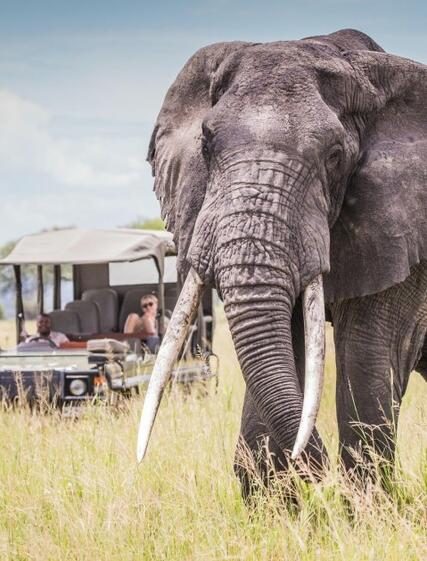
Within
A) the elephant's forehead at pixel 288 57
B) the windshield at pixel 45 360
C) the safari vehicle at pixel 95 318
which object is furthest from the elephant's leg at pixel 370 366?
the windshield at pixel 45 360

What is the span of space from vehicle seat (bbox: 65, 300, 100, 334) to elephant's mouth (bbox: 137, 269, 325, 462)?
725 cm

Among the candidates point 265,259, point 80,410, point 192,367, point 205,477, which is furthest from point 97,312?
point 265,259

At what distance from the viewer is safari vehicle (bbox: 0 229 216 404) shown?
9602 millimetres

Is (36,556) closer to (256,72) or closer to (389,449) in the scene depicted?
(389,449)

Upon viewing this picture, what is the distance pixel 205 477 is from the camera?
20.6 feet

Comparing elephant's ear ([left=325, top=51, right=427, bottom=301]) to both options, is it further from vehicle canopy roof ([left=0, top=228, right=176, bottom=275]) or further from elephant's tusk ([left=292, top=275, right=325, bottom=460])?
vehicle canopy roof ([left=0, top=228, right=176, bottom=275])

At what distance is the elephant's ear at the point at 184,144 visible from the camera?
17.7 ft

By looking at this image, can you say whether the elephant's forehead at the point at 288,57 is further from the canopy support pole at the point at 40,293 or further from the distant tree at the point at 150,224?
the distant tree at the point at 150,224

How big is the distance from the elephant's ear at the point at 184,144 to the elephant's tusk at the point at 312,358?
0.76 metres

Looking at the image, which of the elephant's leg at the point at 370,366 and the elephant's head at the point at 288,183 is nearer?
the elephant's head at the point at 288,183

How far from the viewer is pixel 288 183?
4.86 metres

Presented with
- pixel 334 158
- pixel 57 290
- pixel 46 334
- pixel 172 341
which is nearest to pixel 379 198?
pixel 334 158

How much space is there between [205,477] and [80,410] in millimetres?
2970

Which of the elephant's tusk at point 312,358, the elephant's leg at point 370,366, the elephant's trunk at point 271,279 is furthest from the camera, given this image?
the elephant's leg at point 370,366
